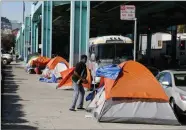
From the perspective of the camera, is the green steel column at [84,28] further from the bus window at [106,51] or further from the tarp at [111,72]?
the tarp at [111,72]

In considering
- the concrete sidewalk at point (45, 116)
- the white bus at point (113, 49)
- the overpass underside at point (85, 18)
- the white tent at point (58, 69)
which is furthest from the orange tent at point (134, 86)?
the overpass underside at point (85, 18)

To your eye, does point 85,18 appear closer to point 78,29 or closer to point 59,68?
point 78,29

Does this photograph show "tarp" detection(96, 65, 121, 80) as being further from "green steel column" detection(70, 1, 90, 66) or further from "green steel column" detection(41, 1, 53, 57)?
"green steel column" detection(41, 1, 53, 57)

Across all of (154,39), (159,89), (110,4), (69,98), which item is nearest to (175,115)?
→ (159,89)

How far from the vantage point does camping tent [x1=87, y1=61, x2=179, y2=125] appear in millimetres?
11727

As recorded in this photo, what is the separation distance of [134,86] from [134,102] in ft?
1.58

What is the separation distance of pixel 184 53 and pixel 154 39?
22.8 metres

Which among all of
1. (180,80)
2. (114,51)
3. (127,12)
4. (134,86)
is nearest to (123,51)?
(114,51)

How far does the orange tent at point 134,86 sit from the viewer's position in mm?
11977

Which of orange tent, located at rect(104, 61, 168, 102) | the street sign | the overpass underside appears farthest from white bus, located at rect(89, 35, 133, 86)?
orange tent, located at rect(104, 61, 168, 102)

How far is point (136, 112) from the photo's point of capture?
11789 mm

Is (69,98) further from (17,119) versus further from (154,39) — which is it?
(154,39)

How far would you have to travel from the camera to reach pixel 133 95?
12.0 meters

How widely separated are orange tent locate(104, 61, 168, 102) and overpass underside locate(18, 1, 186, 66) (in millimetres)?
14807
